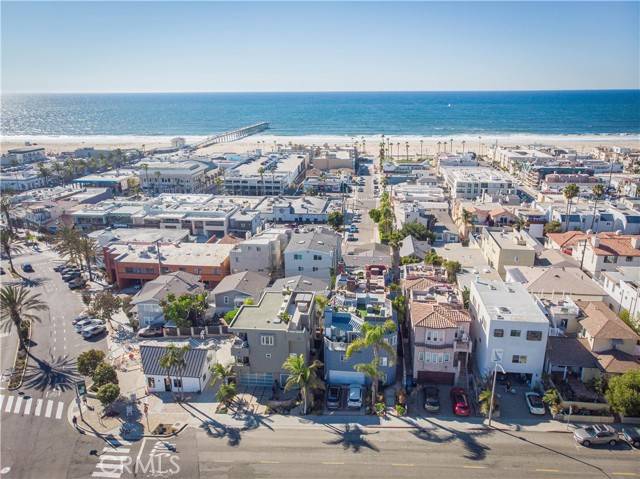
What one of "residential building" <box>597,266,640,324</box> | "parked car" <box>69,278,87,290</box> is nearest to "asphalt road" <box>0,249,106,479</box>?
"parked car" <box>69,278,87,290</box>

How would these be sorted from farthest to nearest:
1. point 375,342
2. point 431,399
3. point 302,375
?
point 431,399 → point 375,342 → point 302,375

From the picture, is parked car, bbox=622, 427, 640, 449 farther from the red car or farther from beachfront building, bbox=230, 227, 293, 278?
beachfront building, bbox=230, 227, 293, 278

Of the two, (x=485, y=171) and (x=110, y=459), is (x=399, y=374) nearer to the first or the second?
(x=110, y=459)

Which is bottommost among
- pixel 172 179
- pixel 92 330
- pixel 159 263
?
pixel 92 330

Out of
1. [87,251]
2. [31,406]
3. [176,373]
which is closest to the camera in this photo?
[31,406]

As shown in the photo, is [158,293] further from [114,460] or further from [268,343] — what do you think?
[114,460]

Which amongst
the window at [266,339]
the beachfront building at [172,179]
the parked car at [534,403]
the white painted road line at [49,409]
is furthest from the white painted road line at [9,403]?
the beachfront building at [172,179]

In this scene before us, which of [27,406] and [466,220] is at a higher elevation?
[466,220]

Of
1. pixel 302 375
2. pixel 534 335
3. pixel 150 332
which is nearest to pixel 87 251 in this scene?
pixel 150 332
